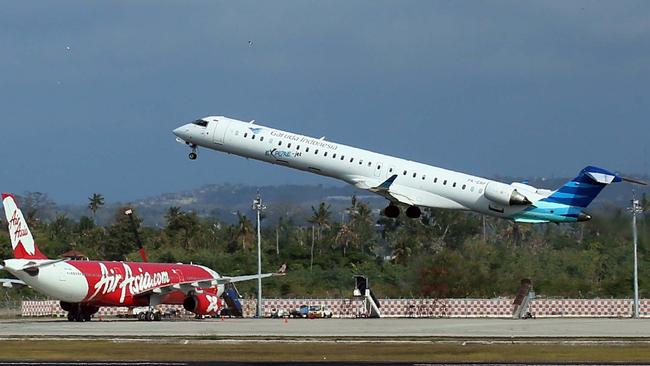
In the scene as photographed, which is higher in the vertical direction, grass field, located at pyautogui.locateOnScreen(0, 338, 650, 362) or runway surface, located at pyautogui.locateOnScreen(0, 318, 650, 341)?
runway surface, located at pyautogui.locateOnScreen(0, 318, 650, 341)

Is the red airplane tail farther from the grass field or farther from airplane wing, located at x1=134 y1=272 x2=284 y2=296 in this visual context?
the grass field

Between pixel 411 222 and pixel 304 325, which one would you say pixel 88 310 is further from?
pixel 411 222

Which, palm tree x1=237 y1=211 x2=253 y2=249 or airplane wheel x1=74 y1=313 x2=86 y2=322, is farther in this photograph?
palm tree x1=237 y1=211 x2=253 y2=249

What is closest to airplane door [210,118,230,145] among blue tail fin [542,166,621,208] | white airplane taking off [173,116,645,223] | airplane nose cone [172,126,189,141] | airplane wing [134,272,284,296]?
white airplane taking off [173,116,645,223]

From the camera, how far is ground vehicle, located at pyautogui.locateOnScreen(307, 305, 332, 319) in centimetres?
8788

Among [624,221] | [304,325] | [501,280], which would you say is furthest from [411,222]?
[304,325]

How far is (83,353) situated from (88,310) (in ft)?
115

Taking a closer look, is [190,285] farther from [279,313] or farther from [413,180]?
[413,180]

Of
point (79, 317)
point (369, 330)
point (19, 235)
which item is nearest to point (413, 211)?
point (369, 330)

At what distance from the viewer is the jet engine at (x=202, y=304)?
84.5 meters

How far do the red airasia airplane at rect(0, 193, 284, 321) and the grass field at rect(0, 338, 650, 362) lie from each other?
23.6 meters

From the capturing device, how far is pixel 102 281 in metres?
80.1

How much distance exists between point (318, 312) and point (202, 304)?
27.7ft

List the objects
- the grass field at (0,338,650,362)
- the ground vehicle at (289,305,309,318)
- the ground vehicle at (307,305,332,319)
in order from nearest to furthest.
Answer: the grass field at (0,338,650,362) < the ground vehicle at (307,305,332,319) < the ground vehicle at (289,305,309,318)
